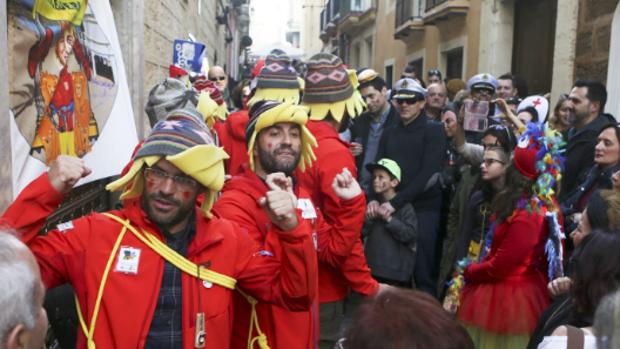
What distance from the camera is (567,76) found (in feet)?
28.7

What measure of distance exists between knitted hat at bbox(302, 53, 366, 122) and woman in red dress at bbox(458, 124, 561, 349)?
1.12 meters

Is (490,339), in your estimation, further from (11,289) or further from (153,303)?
(11,289)

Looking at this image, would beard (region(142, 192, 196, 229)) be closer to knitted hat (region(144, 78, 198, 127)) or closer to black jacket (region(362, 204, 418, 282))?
knitted hat (region(144, 78, 198, 127))

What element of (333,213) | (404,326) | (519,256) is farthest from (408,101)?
(404,326)

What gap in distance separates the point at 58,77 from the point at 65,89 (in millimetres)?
132

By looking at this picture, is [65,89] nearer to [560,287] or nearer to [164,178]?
[164,178]

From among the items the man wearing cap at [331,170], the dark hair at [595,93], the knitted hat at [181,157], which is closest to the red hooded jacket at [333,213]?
the man wearing cap at [331,170]

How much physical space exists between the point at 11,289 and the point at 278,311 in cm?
130

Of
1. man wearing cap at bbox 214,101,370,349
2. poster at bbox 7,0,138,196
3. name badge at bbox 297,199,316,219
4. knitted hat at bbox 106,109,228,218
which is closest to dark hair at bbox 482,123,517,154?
man wearing cap at bbox 214,101,370,349

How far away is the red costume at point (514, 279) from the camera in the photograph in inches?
148

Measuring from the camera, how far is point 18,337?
1472 mm

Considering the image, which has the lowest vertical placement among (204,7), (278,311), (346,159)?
(278,311)

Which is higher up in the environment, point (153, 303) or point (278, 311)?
point (153, 303)

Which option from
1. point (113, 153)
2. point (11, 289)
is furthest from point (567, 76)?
point (11, 289)
